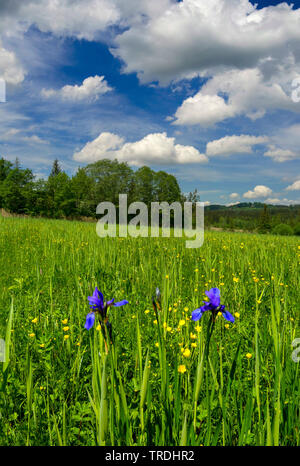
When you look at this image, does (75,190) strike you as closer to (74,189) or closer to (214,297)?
(74,189)

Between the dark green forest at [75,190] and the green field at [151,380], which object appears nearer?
the green field at [151,380]

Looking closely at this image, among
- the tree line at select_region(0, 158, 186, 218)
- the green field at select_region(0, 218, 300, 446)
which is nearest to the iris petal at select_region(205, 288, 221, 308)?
the green field at select_region(0, 218, 300, 446)

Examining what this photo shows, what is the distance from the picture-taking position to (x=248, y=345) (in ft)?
6.81

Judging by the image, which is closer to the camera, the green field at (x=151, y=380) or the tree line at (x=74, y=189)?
the green field at (x=151, y=380)

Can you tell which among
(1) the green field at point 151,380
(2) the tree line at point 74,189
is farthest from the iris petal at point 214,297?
(2) the tree line at point 74,189

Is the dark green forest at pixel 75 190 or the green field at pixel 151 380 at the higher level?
the dark green forest at pixel 75 190

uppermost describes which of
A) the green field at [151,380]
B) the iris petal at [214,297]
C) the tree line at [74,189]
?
→ the tree line at [74,189]

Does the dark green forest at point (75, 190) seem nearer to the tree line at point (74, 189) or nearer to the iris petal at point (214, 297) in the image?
the tree line at point (74, 189)

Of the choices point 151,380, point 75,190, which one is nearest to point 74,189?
point 75,190

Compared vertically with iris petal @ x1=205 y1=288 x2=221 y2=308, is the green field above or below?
below

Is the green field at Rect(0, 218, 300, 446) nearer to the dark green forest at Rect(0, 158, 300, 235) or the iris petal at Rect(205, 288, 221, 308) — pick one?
the iris petal at Rect(205, 288, 221, 308)

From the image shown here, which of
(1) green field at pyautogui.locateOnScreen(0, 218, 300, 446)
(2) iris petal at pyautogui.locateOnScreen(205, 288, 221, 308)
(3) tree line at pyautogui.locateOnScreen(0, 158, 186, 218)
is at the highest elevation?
(3) tree line at pyautogui.locateOnScreen(0, 158, 186, 218)

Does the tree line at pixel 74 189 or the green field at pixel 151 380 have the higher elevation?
the tree line at pixel 74 189

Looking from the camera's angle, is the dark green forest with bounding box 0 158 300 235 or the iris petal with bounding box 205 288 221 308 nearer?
the iris petal with bounding box 205 288 221 308
